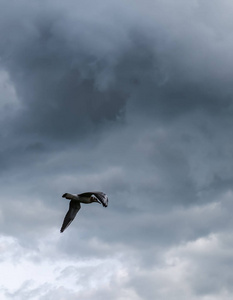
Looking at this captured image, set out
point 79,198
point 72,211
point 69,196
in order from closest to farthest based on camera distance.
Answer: point 69,196 → point 79,198 → point 72,211

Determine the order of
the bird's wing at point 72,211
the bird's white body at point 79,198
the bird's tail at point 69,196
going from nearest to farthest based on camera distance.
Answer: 1. the bird's tail at point 69,196
2. the bird's white body at point 79,198
3. the bird's wing at point 72,211

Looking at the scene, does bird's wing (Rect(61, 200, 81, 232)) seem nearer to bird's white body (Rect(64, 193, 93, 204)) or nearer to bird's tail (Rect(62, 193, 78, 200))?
bird's white body (Rect(64, 193, 93, 204))

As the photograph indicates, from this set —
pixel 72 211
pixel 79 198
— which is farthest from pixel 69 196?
pixel 72 211

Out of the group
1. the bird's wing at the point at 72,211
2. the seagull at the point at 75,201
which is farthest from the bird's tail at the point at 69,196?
the bird's wing at the point at 72,211

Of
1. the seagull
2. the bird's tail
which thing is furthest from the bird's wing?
the bird's tail

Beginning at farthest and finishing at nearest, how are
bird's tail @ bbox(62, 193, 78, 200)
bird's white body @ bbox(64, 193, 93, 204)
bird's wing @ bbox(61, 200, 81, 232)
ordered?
1. bird's wing @ bbox(61, 200, 81, 232)
2. bird's white body @ bbox(64, 193, 93, 204)
3. bird's tail @ bbox(62, 193, 78, 200)

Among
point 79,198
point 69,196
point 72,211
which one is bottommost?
point 69,196

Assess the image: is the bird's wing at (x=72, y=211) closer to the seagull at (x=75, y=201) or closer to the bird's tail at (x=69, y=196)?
the seagull at (x=75, y=201)

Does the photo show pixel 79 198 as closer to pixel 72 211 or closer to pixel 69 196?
pixel 69 196

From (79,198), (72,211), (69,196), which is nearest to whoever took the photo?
(69,196)

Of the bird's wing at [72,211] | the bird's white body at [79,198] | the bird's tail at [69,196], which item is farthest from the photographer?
the bird's wing at [72,211]

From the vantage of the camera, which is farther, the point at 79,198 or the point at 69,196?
the point at 79,198

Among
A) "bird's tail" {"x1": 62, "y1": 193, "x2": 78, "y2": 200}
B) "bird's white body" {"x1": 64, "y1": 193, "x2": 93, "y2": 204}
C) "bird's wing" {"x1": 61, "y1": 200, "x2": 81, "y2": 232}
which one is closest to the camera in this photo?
"bird's tail" {"x1": 62, "y1": 193, "x2": 78, "y2": 200}

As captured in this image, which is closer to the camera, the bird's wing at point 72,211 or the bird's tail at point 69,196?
the bird's tail at point 69,196
